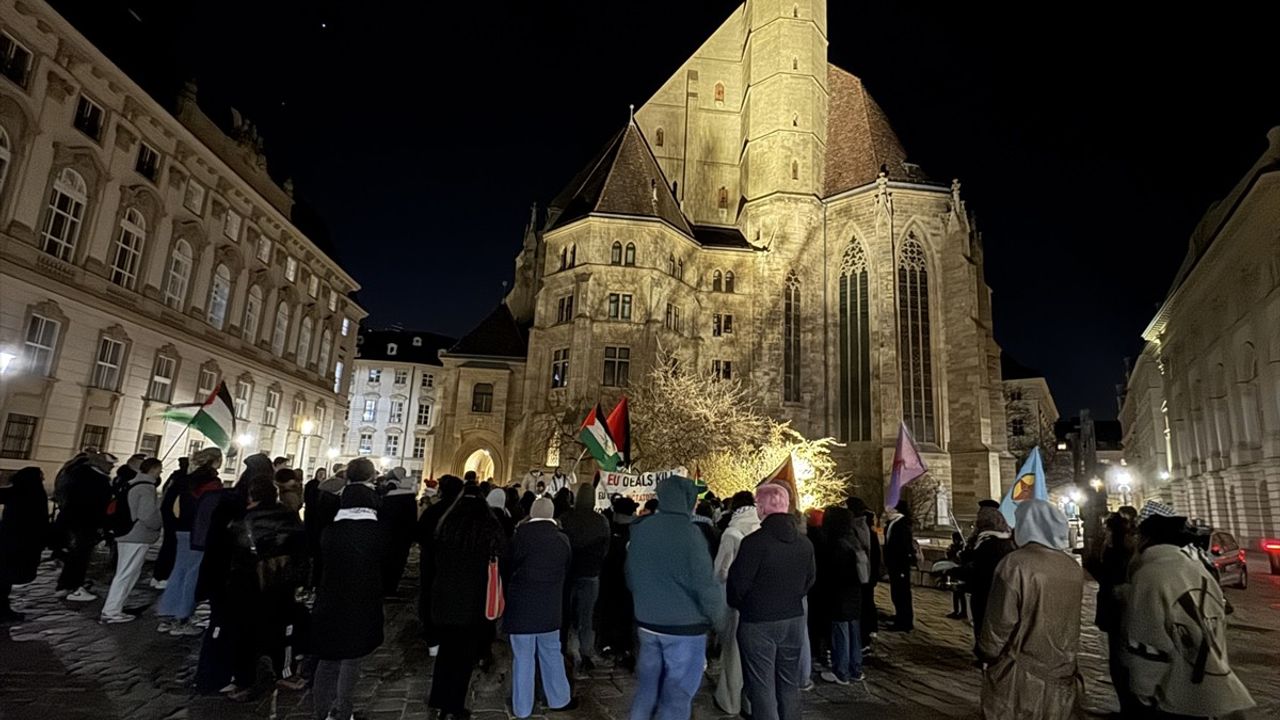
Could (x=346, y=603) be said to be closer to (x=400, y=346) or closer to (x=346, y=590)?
(x=346, y=590)

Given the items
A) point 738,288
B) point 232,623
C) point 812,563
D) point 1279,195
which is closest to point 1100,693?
point 812,563

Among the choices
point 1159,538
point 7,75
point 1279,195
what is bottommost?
point 1159,538

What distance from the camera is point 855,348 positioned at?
34.0 metres

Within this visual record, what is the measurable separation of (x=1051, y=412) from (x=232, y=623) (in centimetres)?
9101

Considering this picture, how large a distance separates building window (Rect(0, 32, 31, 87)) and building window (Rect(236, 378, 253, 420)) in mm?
12702

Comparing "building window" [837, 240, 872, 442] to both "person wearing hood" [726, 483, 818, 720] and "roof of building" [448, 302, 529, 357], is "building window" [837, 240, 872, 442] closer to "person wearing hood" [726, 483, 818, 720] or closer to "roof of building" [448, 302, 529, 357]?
"roof of building" [448, 302, 529, 357]

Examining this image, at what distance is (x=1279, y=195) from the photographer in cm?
2105

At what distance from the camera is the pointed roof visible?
3284 cm

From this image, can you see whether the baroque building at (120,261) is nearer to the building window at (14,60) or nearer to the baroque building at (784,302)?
the building window at (14,60)

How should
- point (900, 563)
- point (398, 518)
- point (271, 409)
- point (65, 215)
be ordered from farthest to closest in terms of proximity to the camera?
point (271, 409) < point (65, 215) < point (900, 563) < point (398, 518)

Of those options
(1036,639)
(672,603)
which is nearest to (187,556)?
(672,603)

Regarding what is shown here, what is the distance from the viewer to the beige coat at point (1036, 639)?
11.9 feet

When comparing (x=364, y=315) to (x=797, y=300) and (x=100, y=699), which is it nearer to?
(x=797, y=300)

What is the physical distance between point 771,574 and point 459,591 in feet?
8.09
